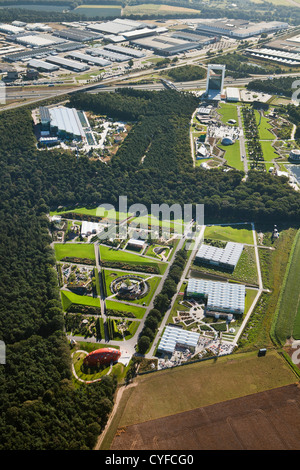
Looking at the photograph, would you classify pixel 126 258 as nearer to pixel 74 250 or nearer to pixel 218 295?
pixel 74 250

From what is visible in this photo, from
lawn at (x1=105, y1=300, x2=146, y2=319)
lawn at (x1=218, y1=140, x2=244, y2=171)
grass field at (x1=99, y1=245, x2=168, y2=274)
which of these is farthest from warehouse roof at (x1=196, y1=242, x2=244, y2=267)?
lawn at (x1=218, y1=140, x2=244, y2=171)

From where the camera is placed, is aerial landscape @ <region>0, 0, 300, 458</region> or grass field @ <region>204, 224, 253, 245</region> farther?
grass field @ <region>204, 224, 253, 245</region>

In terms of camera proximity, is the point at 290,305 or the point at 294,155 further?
the point at 294,155

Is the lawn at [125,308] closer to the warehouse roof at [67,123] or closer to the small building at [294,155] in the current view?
the warehouse roof at [67,123]

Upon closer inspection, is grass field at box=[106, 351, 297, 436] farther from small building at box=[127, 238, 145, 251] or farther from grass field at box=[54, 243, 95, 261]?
grass field at box=[54, 243, 95, 261]

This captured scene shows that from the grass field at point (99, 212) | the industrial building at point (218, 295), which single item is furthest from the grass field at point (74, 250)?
the industrial building at point (218, 295)

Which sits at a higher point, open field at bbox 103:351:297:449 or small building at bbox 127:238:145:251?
small building at bbox 127:238:145:251

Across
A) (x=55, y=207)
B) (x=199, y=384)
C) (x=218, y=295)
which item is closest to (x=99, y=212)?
(x=55, y=207)
